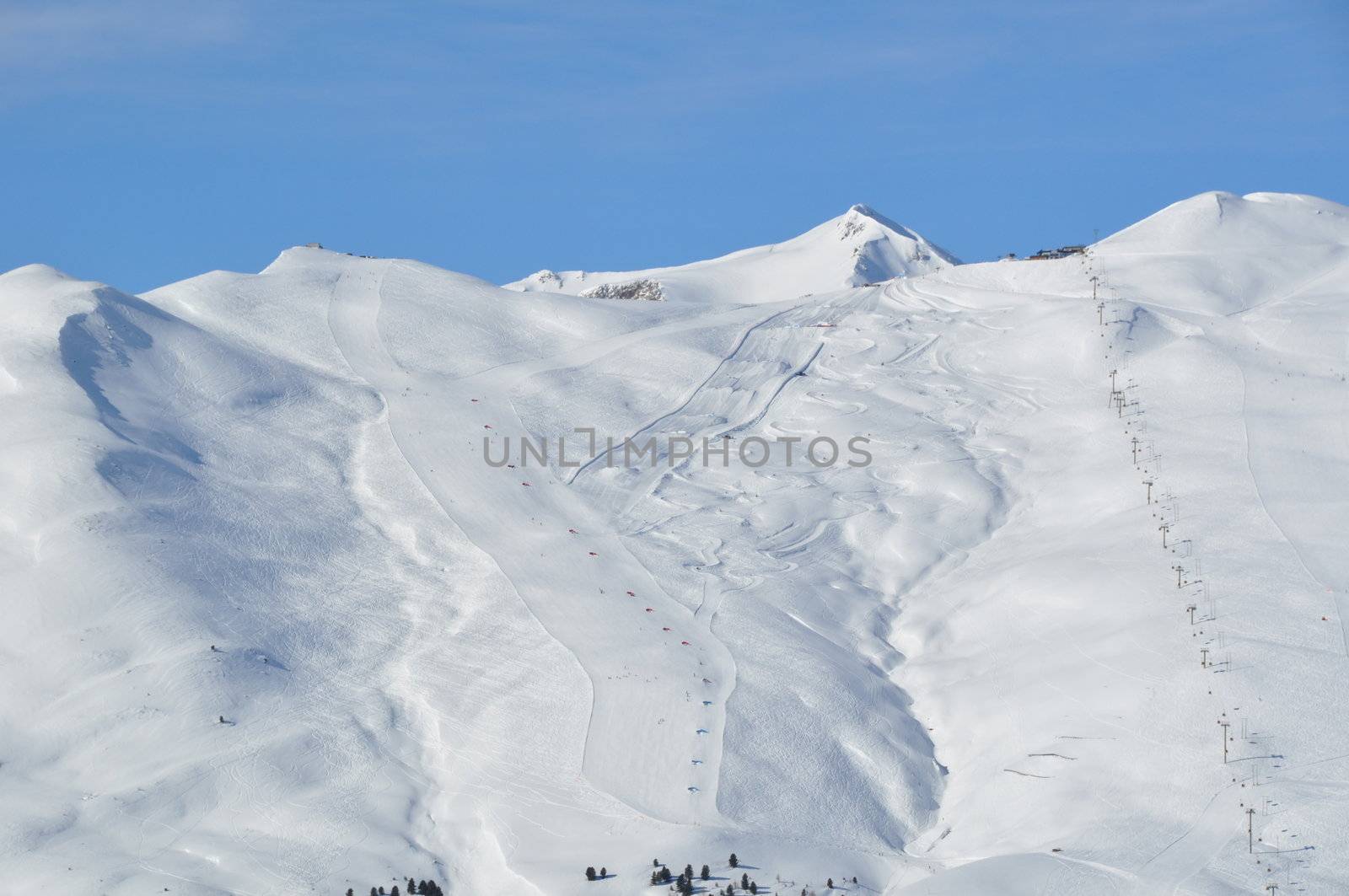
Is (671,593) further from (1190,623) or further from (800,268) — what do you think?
(800,268)

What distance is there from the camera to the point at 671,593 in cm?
6644

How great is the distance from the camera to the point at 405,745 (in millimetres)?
56438

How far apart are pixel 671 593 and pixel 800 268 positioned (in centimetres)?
7310

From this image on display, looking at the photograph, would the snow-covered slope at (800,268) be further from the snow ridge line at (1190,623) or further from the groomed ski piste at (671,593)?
the snow ridge line at (1190,623)

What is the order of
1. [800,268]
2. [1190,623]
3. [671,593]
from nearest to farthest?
[1190,623] → [671,593] → [800,268]

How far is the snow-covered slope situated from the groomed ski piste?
106 feet

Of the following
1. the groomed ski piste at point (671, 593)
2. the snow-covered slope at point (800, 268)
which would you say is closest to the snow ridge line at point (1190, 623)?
the groomed ski piste at point (671, 593)

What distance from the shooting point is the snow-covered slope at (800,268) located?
130 metres

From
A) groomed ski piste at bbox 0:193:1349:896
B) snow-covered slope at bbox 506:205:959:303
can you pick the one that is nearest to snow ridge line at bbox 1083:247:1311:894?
groomed ski piste at bbox 0:193:1349:896

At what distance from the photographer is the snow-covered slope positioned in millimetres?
129750

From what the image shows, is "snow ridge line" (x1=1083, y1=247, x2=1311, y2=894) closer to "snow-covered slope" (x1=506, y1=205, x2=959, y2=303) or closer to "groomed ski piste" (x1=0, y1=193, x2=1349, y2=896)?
"groomed ski piste" (x1=0, y1=193, x2=1349, y2=896)

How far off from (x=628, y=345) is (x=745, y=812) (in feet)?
137

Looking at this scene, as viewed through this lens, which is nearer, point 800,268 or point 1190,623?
point 1190,623

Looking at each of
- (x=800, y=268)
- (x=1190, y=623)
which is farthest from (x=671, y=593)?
(x=800, y=268)
